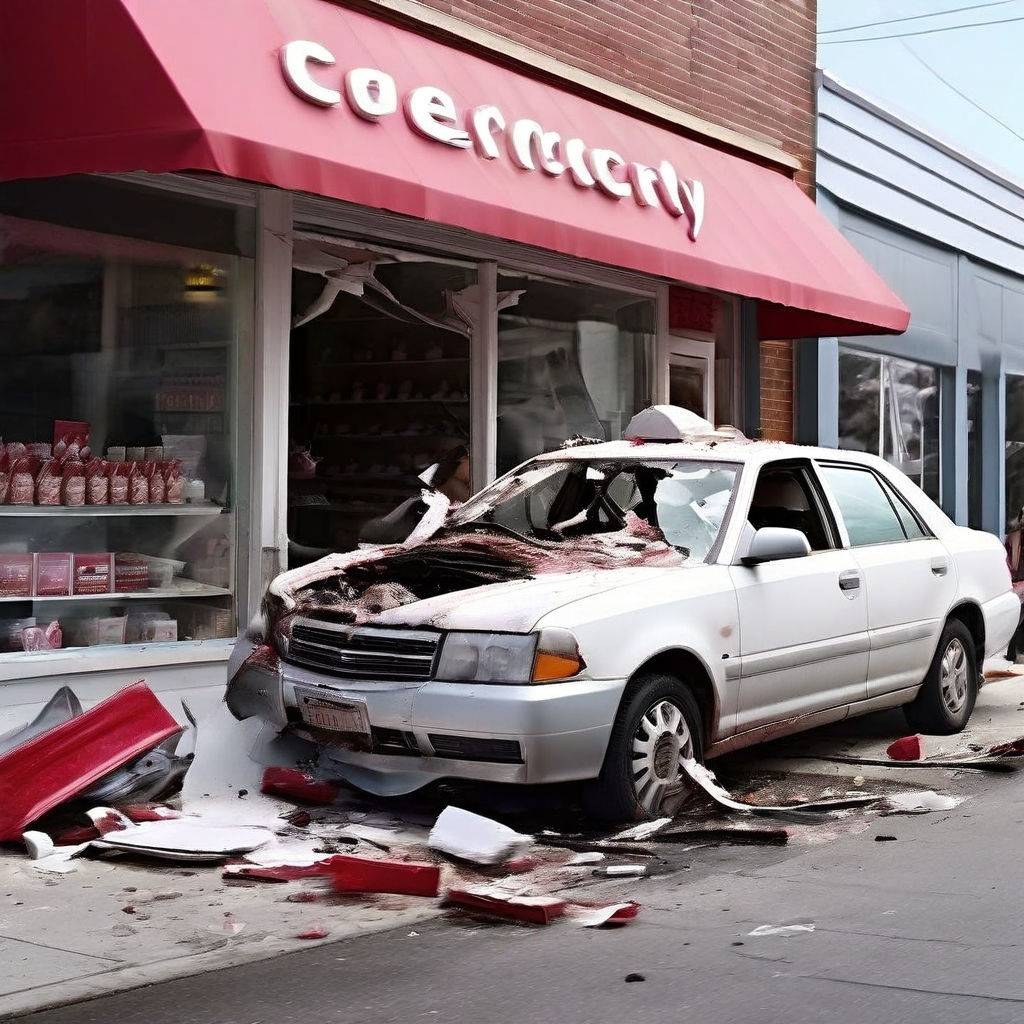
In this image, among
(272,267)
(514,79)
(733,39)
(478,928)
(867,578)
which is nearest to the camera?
(478,928)

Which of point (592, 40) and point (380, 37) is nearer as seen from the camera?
point (380, 37)

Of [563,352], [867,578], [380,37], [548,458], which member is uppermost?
[380,37]

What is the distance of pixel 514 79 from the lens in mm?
10789

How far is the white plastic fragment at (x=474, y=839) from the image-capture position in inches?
234

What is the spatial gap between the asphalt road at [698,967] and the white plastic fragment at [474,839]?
61cm

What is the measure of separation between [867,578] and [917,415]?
10.4 meters

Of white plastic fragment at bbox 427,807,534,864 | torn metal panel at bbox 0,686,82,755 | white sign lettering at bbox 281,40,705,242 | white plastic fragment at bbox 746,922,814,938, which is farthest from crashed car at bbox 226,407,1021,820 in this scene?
white sign lettering at bbox 281,40,705,242

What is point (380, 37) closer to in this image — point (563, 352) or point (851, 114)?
point (563, 352)

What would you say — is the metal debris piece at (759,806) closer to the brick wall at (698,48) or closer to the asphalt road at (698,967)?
the asphalt road at (698,967)

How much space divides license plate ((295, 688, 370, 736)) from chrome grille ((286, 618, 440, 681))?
0.42 feet

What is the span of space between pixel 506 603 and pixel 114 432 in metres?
3.26

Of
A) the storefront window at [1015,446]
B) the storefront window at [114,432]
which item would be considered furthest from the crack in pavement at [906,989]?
the storefront window at [1015,446]

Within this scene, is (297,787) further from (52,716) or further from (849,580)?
(849,580)

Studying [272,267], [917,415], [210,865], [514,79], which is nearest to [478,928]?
[210,865]
